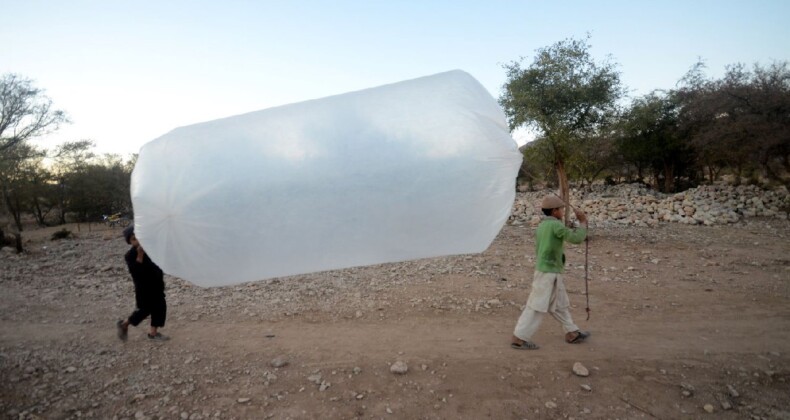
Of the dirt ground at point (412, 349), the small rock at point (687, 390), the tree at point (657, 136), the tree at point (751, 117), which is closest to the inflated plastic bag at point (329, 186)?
the dirt ground at point (412, 349)

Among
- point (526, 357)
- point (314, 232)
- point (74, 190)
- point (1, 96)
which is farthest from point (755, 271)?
point (74, 190)

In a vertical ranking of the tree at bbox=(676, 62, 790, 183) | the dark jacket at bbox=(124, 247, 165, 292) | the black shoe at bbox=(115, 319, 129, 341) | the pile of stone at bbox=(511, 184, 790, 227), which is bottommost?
the black shoe at bbox=(115, 319, 129, 341)

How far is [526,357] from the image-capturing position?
151 inches

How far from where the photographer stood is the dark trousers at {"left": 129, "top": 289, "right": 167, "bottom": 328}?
4484 millimetres

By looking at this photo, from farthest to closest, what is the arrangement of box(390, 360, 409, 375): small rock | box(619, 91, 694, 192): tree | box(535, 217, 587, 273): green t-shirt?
box(619, 91, 694, 192): tree, box(535, 217, 587, 273): green t-shirt, box(390, 360, 409, 375): small rock

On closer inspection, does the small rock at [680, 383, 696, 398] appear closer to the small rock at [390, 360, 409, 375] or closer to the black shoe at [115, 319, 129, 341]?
the small rock at [390, 360, 409, 375]

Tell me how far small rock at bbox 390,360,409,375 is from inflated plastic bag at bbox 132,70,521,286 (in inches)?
49.5

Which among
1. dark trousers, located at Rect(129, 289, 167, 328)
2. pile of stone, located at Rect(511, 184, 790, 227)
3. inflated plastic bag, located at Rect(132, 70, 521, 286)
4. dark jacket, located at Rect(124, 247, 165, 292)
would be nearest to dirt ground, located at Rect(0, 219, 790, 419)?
dark trousers, located at Rect(129, 289, 167, 328)

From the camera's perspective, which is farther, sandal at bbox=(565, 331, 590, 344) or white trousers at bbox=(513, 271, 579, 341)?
sandal at bbox=(565, 331, 590, 344)

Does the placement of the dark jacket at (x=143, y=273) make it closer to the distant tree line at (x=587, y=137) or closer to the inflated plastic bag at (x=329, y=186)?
the inflated plastic bag at (x=329, y=186)

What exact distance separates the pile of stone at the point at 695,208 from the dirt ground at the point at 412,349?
231 inches

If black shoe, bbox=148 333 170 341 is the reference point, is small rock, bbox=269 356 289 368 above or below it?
below

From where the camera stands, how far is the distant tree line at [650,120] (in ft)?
30.9

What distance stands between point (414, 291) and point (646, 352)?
3.06 metres
